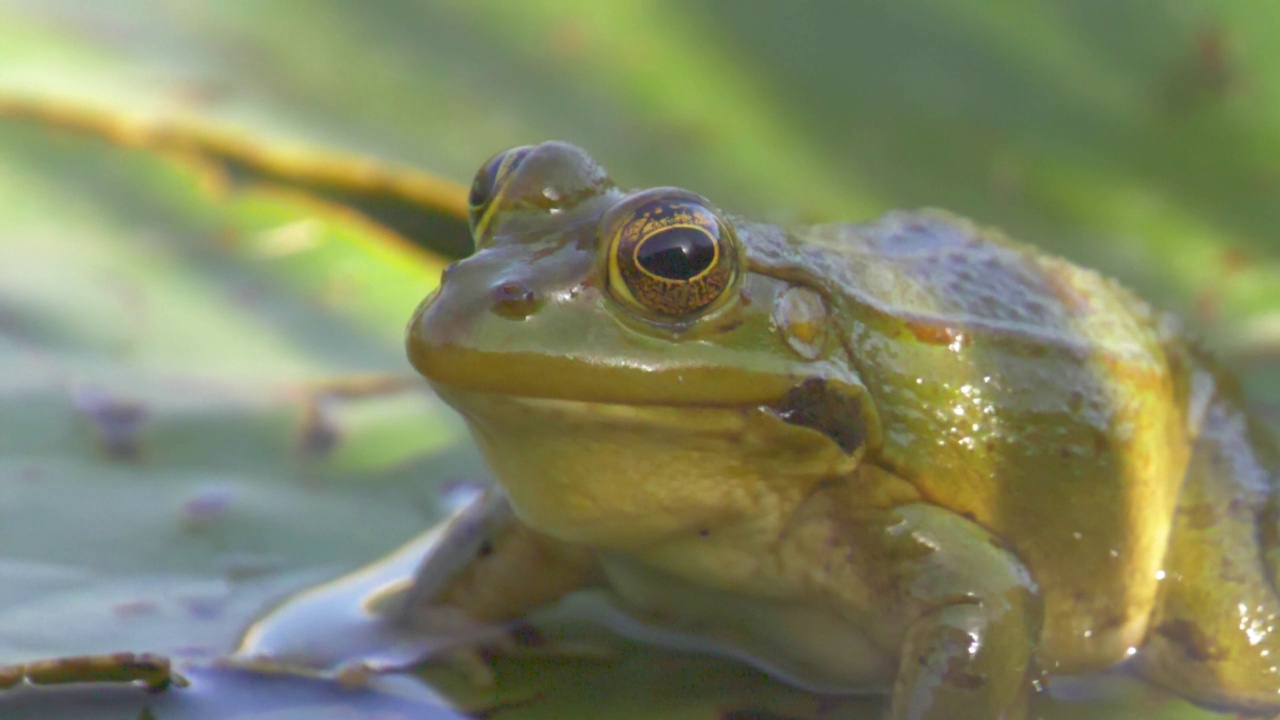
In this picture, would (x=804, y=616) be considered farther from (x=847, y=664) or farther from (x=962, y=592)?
(x=962, y=592)

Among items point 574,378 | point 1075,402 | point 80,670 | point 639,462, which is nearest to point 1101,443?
point 1075,402

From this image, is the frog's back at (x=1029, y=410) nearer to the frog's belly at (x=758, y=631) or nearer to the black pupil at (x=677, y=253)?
the black pupil at (x=677, y=253)

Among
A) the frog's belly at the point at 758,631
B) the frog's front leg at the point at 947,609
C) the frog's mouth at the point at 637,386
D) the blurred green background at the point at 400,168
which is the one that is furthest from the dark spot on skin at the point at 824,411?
the blurred green background at the point at 400,168

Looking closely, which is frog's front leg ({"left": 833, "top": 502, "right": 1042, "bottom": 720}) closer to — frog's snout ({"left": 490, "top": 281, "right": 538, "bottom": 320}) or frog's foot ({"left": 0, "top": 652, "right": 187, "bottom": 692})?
frog's snout ({"left": 490, "top": 281, "right": 538, "bottom": 320})

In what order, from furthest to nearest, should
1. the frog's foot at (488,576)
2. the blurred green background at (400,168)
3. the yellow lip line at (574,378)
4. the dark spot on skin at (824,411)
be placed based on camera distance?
the blurred green background at (400,168) < the frog's foot at (488,576) < the dark spot on skin at (824,411) < the yellow lip line at (574,378)

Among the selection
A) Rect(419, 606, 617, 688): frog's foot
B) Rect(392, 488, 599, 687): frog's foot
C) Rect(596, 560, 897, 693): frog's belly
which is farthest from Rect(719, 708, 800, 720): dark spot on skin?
Rect(392, 488, 599, 687): frog's foot

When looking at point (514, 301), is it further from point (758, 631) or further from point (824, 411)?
point (758, 631)

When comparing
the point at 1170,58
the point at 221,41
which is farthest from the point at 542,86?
the point at 1170,58
